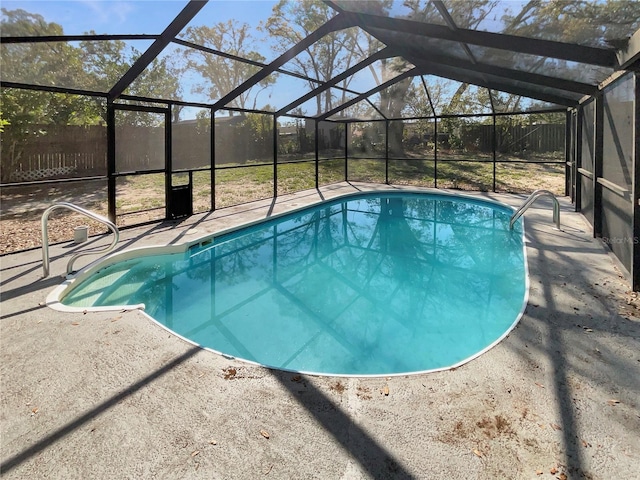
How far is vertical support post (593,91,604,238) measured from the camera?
5.43 metres

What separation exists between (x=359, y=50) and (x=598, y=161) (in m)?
4.43

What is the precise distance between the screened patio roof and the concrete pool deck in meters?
2.74

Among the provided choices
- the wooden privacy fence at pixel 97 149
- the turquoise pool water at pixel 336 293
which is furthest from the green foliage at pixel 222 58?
the turquoise pool water at pixel 336 293

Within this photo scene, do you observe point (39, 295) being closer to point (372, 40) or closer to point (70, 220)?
point (70, 220)

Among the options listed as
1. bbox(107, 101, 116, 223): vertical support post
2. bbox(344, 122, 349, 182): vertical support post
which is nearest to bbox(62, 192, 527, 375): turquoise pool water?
bbox(107, 101, 116, 223): vertical support post

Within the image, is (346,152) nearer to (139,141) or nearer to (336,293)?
(139,141)

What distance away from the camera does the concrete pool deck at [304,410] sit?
1.71m

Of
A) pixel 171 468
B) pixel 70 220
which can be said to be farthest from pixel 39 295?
pixel 70 220

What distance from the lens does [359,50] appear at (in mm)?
7215

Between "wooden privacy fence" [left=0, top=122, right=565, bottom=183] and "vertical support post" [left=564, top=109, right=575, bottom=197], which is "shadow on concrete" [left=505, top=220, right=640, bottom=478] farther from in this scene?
"wooden privacy fence" [left=0, top=122, right=565, bottom=183]

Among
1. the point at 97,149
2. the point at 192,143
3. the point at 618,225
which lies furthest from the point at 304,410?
the point at 97,149

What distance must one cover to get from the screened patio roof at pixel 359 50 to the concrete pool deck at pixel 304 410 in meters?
2.74

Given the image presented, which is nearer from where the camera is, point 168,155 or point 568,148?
point 168,155

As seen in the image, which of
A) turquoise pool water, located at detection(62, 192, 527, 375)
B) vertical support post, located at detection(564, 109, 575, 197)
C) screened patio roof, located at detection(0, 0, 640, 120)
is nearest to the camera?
turquoise pool water, located at detection(62, 192, 527, 375)
